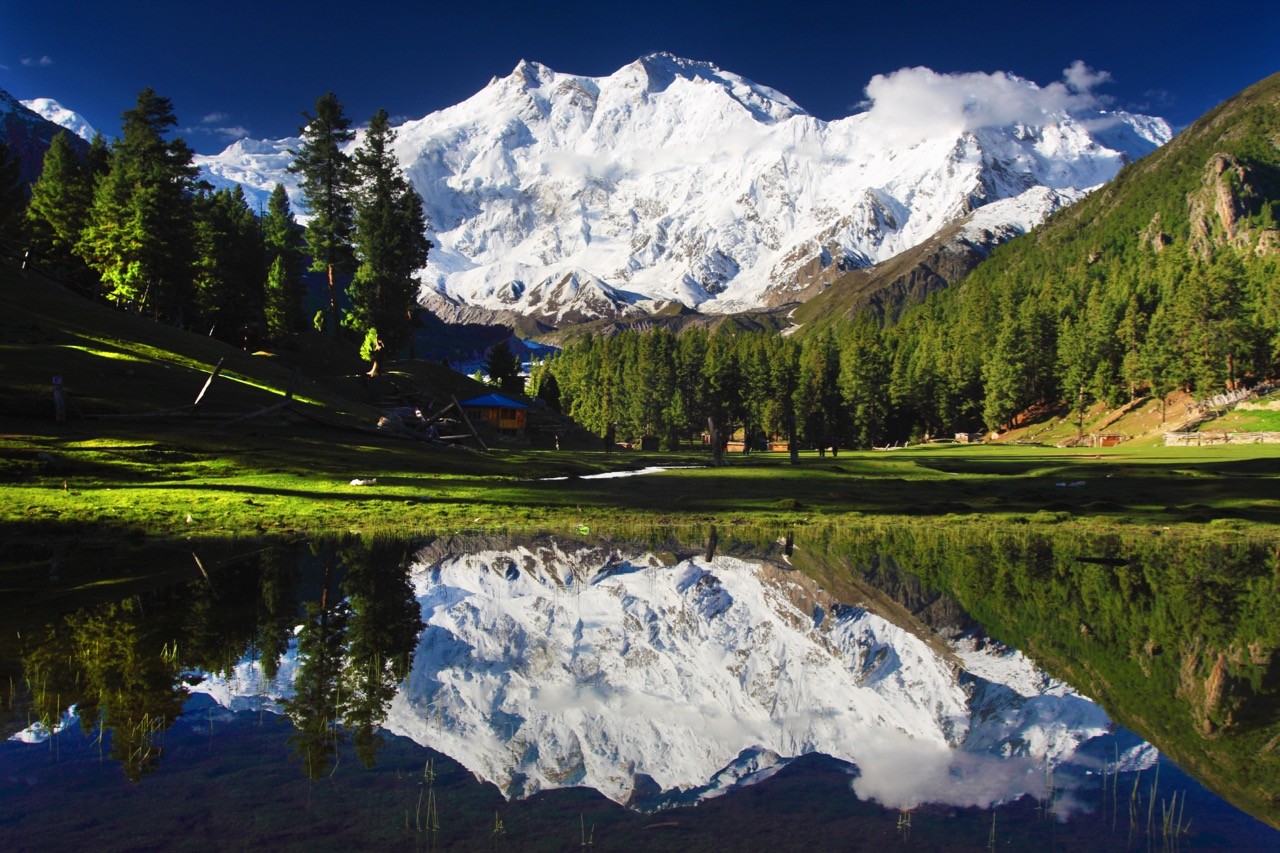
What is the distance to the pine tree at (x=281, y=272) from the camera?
89500 mm

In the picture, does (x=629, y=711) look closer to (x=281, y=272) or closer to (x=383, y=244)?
(x=383, y=244)

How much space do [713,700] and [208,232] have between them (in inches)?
3232

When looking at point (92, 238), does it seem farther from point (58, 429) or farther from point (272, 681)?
point (272, 681)

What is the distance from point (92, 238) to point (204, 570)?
62.0 m

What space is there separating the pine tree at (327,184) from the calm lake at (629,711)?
67121 mm

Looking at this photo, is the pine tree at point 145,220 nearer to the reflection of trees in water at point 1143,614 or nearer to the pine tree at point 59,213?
the pine tree at point 59,213

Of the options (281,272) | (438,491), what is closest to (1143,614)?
(438,491)

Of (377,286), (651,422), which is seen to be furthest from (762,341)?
(377,286)

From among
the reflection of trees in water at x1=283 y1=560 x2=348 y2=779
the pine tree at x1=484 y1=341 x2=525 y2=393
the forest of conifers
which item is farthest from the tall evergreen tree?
the forest of conifers

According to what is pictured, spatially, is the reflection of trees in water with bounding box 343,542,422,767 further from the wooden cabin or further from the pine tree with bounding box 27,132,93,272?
the pine tree with bounding box 27,132,93,272

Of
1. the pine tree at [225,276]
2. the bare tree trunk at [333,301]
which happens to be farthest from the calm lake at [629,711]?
the pine tree at [225,276]

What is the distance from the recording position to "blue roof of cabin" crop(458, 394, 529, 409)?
8025cm

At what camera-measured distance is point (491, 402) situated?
270ft

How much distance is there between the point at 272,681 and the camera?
10516 millimetres
